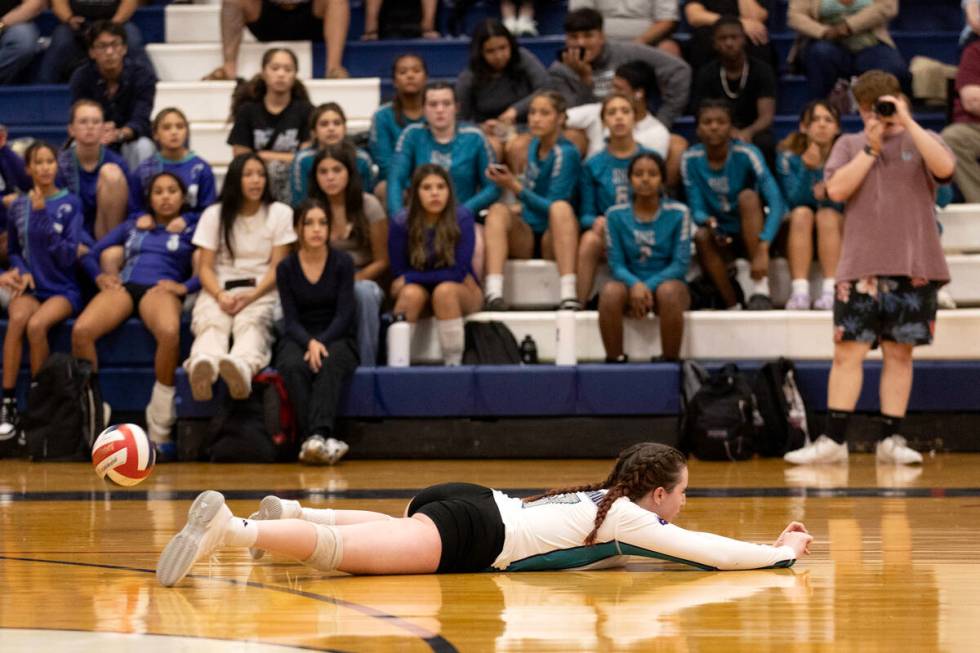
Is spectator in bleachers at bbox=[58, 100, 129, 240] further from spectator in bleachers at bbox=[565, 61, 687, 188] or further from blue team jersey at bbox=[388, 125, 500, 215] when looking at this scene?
spectator in bleachers at bbox=[565, 61, 687, 188]

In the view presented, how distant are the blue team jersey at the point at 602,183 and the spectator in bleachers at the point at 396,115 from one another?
Result: 1.06 m

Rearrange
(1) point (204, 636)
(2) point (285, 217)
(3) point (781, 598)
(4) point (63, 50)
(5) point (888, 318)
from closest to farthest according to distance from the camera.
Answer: (1) point (204, 636) < (3) point (781, 598) < (5) point (888, 318) < (2) point (285, 217) < (4) point (63, 50)

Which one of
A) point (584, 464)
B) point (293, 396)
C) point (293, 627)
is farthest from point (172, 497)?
point (293, 627)

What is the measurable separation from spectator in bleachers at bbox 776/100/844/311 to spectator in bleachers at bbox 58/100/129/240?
372 cm

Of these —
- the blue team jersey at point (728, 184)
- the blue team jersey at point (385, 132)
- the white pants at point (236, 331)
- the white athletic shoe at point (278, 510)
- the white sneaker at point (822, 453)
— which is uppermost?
the blue team jersey at point (385, 132)

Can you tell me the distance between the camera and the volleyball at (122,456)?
4562 millimetres

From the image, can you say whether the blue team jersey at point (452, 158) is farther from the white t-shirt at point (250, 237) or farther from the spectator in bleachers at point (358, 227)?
the white t-shirt at point (250, 237)

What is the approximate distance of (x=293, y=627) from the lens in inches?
127

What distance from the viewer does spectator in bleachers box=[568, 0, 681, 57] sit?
9.53 m

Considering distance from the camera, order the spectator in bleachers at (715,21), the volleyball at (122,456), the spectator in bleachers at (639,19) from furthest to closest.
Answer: the spectator in bleachers at (639,19) → the spectator in bleachers at (715,21) → the volleyball at (122,456)

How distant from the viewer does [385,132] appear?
8.58 m

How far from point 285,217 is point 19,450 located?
1824 millimetres

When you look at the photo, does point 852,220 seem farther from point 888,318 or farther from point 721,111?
point 721,111

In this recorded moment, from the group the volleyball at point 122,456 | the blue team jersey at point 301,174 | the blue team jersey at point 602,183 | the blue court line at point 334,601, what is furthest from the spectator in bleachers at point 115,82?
the blue court line at point 334,601
